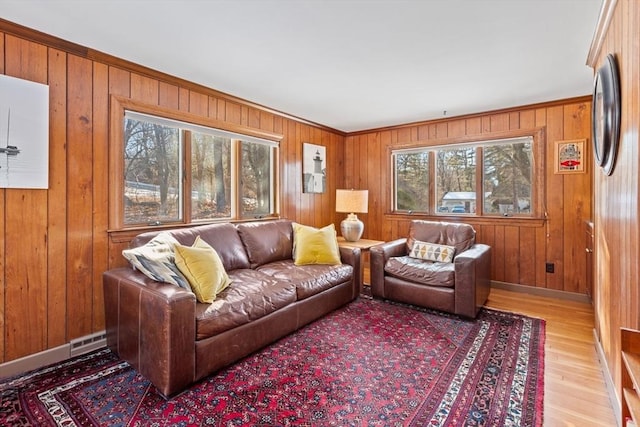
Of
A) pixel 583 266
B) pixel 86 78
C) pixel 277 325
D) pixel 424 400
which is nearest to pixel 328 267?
pixel 277 325

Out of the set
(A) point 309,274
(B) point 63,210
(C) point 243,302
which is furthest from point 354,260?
(B) point 63,210

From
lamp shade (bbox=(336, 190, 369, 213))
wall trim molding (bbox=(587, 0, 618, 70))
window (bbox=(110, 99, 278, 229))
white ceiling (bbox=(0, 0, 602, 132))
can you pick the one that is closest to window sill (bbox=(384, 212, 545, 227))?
lamp shade (bbox=(336, 190, 369, 213))

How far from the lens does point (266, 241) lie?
3.36m

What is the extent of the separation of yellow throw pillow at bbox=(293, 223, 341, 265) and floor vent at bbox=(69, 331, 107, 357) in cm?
176

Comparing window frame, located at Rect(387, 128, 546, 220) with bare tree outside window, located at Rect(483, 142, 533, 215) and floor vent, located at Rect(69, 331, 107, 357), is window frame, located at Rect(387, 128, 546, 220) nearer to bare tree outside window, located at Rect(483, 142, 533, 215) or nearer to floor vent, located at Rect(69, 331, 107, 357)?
bare tree outside window, located at Rect(483, 142, 533, 215)

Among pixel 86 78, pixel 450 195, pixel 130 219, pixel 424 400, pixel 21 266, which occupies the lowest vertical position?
pixel 424 400

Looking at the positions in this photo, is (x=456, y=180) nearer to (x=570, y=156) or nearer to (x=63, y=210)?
(x=570, y=156)

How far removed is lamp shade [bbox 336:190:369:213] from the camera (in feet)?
14.7

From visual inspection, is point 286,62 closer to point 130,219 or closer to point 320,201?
point 130,219

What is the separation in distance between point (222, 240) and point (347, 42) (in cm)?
201

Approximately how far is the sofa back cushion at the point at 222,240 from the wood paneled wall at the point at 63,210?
444mm

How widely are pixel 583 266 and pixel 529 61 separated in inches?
95.1

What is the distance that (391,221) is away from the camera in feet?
16.3

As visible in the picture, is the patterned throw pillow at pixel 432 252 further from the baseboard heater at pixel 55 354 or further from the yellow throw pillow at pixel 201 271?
the baseboard heater at pixel 55 354
